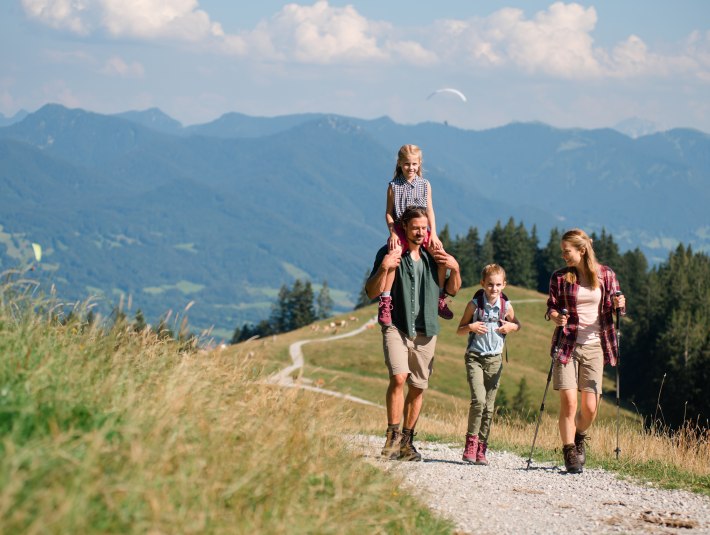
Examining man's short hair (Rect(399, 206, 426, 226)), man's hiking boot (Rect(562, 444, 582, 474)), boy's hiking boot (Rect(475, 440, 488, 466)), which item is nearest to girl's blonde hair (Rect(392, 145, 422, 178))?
man's short hair (Rect(399, 206, 426, 226))

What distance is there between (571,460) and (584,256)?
87.6 inches

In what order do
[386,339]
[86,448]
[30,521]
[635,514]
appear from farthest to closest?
[386,339] < [635,514] < [86,448] < [30,521]

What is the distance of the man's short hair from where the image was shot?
9711 mm

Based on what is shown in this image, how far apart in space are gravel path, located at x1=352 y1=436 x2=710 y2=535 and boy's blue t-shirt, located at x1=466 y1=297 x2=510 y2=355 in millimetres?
1309

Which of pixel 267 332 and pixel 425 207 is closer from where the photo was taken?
pixel 425 207

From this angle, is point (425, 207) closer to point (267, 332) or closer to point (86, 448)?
point (86, 448)

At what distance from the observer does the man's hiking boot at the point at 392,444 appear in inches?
373

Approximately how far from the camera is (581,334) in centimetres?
1008

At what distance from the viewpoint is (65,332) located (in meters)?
7.30

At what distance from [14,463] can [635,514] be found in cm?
565

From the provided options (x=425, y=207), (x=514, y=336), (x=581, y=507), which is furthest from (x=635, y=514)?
(x=514, y=336)

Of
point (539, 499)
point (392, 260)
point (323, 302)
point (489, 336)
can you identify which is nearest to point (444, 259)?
point (392, 260)

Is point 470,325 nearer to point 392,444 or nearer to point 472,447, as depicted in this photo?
point 472,447

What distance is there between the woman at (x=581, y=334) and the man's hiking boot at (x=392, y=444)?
1.86m
